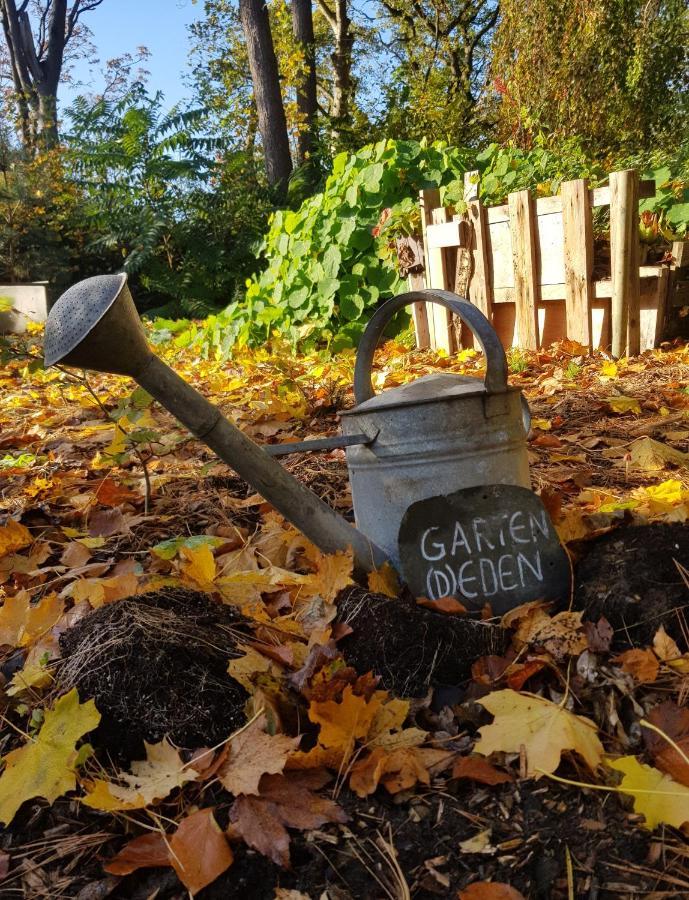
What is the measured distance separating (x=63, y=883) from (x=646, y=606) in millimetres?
1009

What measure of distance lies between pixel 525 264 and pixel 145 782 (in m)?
3.84

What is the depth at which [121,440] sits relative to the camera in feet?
8.00

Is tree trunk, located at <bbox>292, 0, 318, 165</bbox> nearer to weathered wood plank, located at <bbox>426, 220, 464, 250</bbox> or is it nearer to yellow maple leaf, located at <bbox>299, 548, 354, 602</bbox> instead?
weathered wood plank, located at <bbox>426, 220, 464, 250</bbox>

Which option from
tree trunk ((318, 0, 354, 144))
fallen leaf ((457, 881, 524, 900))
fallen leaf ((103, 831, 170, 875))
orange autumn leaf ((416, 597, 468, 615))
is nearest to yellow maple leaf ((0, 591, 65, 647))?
fallen leaf ((103, 831, 170, 875))

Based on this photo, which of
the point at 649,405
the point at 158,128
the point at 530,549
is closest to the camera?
the point at 530,549

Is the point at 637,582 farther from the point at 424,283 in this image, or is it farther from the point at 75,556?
the point at 424,283

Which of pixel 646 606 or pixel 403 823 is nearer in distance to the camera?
pixel 403 823

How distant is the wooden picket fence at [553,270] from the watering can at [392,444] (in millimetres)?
2614

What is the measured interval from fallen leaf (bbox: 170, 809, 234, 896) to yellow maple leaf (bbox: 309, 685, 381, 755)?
0.20 metres

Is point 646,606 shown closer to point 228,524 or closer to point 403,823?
point 403,823

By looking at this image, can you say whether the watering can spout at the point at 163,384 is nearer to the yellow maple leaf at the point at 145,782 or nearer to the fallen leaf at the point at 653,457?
the yellow maple leaf at the point at 145,782

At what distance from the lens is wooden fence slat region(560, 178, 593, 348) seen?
4.04 m

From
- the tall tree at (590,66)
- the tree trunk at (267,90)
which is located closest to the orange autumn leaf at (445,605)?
the tall tree at (590,66)

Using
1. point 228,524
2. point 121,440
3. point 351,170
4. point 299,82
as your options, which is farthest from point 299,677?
point 299,82
